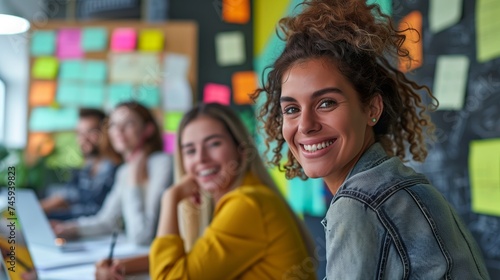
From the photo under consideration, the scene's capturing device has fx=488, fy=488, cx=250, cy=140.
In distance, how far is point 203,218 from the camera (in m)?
1.58

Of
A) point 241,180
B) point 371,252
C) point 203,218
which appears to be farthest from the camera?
point 203,218

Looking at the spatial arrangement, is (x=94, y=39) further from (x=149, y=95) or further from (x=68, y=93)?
(x=149, y=95)

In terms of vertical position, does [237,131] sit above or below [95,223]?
above

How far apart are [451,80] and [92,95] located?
9.27 feet

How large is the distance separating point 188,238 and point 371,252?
1.04 m

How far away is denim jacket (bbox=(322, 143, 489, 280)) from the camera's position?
640 mm

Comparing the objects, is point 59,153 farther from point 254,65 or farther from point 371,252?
point 371,252

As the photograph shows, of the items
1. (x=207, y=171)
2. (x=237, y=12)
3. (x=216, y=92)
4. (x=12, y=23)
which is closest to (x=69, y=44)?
(x=216, y=92)

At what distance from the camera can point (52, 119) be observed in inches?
139

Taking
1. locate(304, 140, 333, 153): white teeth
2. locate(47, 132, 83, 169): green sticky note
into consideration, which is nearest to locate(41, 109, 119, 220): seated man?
locate(47, 132, 83, 169): green sticky note

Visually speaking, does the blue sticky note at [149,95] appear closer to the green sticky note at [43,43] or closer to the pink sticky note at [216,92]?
the pink sticky note at [216,92]

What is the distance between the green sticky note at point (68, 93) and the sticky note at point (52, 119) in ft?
0.16

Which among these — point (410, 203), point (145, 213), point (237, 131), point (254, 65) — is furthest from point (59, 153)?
point (410, 203)

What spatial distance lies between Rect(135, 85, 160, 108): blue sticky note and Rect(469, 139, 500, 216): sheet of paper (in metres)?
2.61
